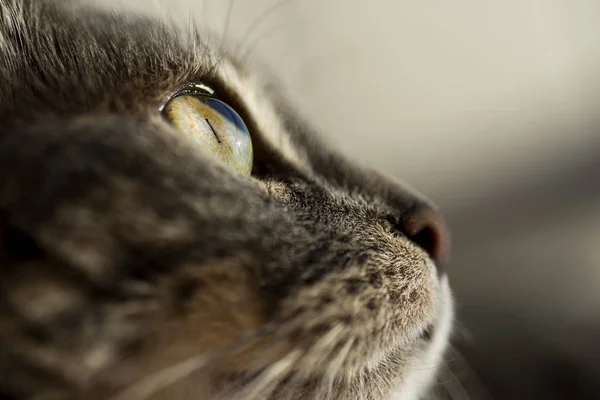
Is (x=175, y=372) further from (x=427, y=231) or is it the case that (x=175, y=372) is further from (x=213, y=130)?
(x=427, y=231)

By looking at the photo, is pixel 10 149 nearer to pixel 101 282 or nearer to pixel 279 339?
pixel 101 282

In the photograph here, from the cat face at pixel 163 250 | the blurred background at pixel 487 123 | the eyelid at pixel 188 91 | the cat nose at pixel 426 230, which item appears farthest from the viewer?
the blurred background at pixel 487 123

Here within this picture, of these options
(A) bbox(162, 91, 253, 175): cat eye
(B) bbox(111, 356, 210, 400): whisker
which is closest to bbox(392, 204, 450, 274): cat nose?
(A) bbox(162, 91, 253, 175): cat eye

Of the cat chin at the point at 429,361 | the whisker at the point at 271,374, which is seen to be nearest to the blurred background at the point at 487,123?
the cat chin at the point at 429,361

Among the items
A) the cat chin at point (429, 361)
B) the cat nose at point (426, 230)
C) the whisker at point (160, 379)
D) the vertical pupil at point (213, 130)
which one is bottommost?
the whisker at point (160, 379)

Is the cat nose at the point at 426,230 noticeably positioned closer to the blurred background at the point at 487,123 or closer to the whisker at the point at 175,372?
the whisker at the point at 175,372

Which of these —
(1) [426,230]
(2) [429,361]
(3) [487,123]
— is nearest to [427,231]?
(1) [426,230]
